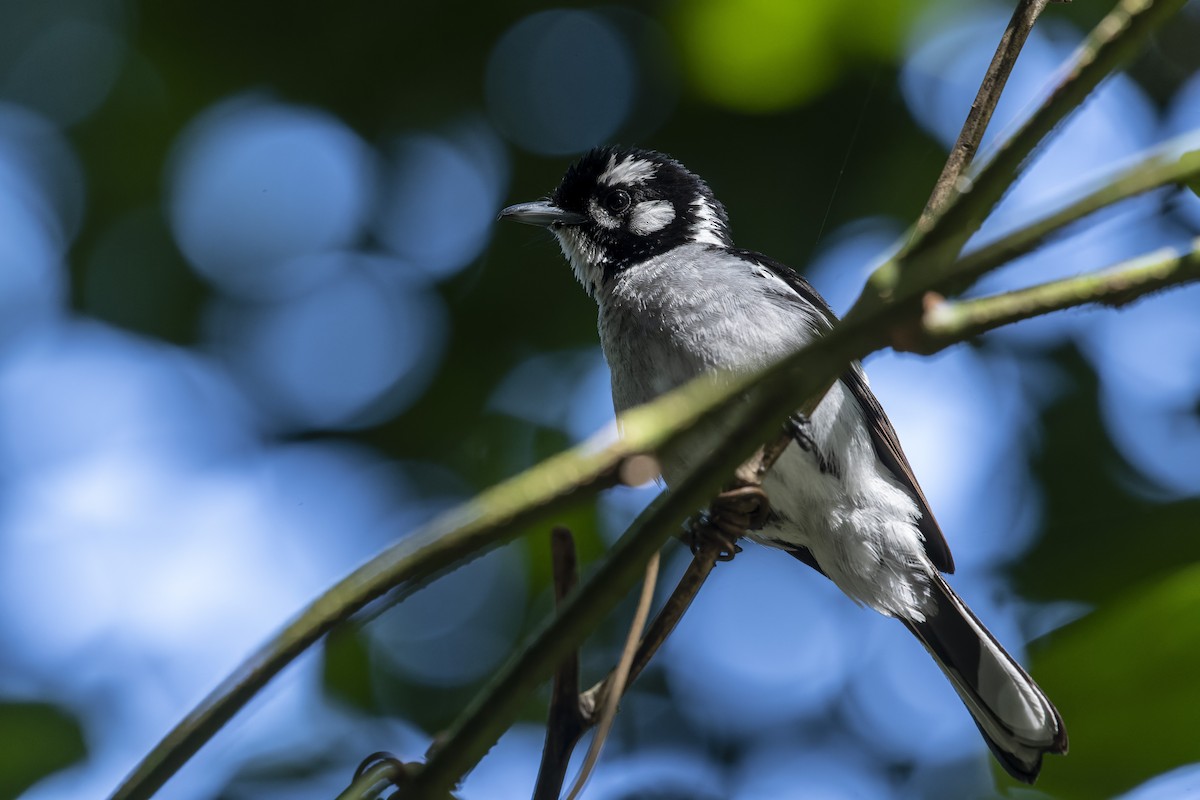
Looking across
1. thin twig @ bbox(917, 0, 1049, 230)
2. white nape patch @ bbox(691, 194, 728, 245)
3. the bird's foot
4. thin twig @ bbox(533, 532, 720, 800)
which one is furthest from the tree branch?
white nape patch @ bbox(691, 194, 728, 245)

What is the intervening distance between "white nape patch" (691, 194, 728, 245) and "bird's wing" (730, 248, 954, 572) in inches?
15.2

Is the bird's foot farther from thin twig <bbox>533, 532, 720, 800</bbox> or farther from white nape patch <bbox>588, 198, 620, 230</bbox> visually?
white nape patch <bbox>588, 198, 620, 230</bbox>

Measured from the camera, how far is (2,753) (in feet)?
9.48

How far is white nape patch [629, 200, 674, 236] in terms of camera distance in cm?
410

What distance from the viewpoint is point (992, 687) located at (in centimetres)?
292

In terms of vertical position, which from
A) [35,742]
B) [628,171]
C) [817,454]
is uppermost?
[628,171]

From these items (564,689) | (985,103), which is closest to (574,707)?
(564,689)

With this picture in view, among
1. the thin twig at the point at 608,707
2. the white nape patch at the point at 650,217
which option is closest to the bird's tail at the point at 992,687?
the thin twig at the point at 608,707

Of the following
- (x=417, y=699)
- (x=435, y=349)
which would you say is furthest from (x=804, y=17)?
(x=417, y=699)

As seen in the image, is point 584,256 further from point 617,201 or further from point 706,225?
point 706,225

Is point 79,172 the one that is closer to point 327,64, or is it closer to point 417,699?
point 327,64

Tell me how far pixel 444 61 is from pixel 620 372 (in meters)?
2.06

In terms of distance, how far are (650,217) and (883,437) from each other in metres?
1.22

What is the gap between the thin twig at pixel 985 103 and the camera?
4.58 ft
